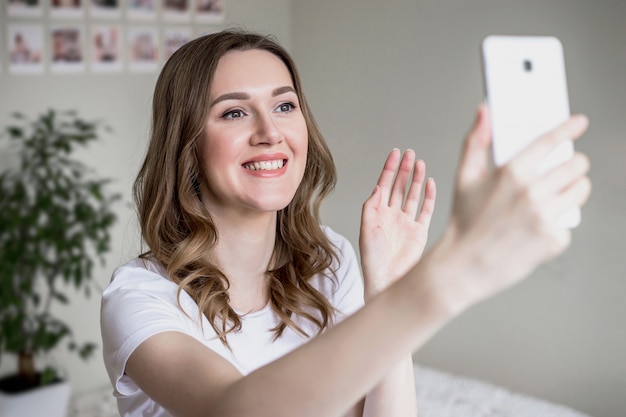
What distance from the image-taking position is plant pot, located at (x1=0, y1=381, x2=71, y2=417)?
3258mm

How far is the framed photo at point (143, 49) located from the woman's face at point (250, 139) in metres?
2.35

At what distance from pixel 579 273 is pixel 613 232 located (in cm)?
22

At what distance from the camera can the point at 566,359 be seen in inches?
122

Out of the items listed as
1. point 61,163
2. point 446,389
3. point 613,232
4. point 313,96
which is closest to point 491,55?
point 446,389

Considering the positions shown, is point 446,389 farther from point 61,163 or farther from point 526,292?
point 61,163

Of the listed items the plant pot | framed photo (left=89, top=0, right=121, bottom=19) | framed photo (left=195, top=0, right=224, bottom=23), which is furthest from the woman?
framed photo (left=195, top=0, right=224, bottom=23)

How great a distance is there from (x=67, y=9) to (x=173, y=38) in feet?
1.84

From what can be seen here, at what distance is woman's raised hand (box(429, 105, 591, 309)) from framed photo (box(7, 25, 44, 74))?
312cm

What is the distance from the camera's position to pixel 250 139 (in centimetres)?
150

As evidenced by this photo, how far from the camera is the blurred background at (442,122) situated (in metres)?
2.90

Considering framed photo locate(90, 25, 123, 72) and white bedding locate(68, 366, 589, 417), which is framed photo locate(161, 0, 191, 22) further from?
white bedding locate(68, 366, 589, 417)

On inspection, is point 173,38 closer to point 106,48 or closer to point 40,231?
point 106,48

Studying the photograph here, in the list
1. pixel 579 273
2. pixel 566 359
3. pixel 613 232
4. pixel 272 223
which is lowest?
pixel 566 359

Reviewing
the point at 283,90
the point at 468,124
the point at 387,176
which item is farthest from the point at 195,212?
the point at 468,124
